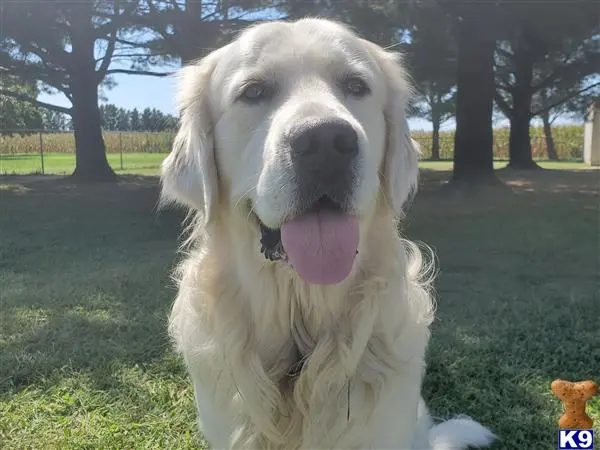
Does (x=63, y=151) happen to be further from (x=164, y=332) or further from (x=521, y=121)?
(x=164, y=332)

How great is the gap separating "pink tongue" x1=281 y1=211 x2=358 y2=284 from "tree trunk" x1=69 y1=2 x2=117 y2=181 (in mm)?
14525

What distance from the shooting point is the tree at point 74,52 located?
472 inches

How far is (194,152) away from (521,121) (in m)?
21.6

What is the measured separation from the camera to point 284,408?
2.27 metres

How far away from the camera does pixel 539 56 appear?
50.5ft

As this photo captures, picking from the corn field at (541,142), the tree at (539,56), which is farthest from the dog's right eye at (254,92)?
the corn field at (541,142)

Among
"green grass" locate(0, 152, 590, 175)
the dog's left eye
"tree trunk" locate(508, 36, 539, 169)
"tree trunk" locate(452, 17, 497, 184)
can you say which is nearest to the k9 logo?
the dog's left eye

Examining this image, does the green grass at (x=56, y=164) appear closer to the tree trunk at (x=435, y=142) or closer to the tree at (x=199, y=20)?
the tree at (x=199, y=20)

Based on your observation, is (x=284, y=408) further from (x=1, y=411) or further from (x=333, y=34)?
(x=1, y=411)

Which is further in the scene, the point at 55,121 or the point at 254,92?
the point at 55,121

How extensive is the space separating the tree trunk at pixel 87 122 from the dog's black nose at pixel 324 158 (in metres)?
14.6

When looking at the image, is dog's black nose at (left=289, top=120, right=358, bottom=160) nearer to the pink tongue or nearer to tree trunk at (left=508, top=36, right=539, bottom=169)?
Result: the pink tongue

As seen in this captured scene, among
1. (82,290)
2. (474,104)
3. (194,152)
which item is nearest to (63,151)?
(474,104)

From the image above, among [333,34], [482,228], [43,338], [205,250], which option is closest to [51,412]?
[43,338]
